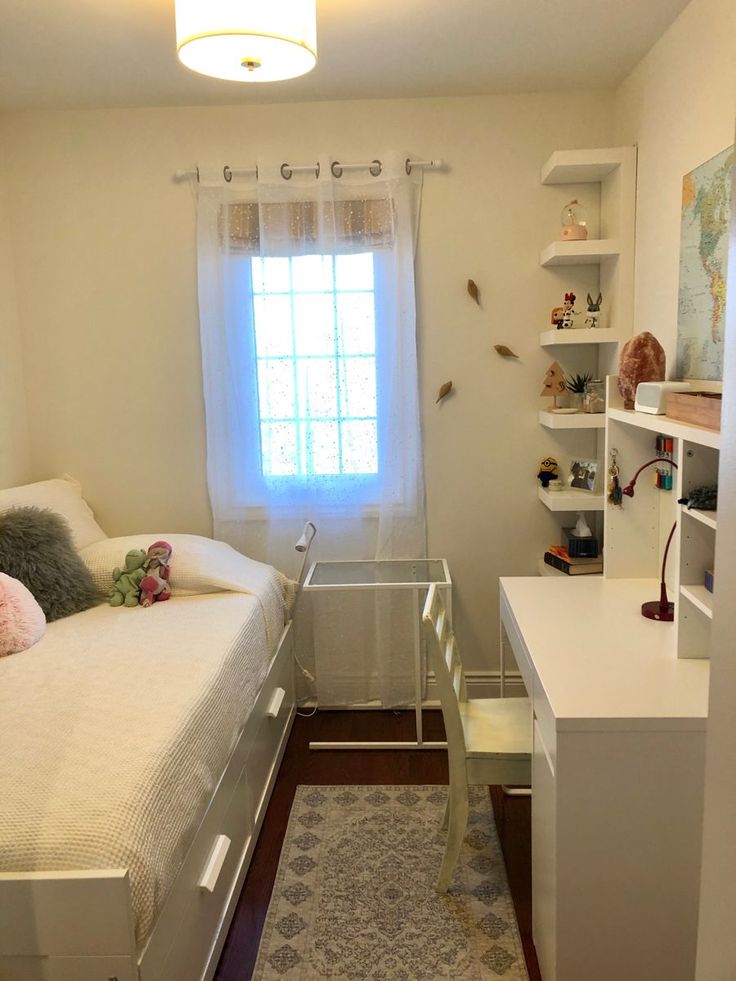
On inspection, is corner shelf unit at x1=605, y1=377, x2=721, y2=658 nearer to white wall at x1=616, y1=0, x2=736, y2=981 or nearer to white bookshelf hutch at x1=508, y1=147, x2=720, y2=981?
white bookshelf hutch at x1=508, y1=147, x2=720, y2=981

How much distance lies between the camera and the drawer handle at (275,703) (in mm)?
2719

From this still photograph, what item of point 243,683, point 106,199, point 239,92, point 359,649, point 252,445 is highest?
point 239,92

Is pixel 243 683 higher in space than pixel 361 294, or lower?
lower

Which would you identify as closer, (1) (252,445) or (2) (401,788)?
(2) (401,788)

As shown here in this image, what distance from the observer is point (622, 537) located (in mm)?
2646

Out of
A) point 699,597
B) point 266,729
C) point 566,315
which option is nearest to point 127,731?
point 266,729

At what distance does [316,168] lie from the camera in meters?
3.14

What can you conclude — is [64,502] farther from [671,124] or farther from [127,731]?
[671,124]

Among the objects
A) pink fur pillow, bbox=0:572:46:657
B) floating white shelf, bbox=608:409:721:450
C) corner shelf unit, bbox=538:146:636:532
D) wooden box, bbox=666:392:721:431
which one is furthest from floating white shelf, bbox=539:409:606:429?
pink fur pillow, bbox=0:572:46:657

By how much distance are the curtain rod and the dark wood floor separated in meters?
2.30

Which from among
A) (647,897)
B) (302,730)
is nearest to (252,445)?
(302,730)

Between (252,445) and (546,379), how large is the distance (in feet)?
4.14

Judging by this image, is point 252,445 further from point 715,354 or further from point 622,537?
point 715,354

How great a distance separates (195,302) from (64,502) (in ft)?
3.28
